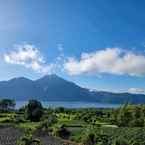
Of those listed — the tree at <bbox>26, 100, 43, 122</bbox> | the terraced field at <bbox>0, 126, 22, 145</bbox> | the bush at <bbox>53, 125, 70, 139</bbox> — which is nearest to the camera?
the terraced field at <bbox>0, 126, 22, 145</bbox>

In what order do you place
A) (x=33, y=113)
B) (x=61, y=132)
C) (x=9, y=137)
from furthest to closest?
(x=33, y=113)
(x=61, y=132)
(x=9, y=137)

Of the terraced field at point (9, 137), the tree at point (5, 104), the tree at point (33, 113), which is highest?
the tree at point (5, 104)

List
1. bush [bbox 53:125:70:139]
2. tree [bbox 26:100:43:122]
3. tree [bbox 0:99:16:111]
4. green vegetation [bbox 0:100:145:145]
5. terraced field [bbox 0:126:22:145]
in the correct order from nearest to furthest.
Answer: terraced field [bbox 0:126:22:145]
green vegetation [bbox 0:100:145:145]
bush [bbox 53:125:70:139]
tree [bbox 26:100:43:122]
tree [bbox 0:99:16:111]

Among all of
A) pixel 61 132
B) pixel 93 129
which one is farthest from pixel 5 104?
pixel 93 129

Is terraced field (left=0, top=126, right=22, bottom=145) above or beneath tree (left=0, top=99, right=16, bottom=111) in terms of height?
beneath

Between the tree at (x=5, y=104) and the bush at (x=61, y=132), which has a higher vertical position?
the tree at (x=5, y=104)

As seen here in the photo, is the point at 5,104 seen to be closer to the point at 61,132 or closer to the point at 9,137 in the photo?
the point at 61,132

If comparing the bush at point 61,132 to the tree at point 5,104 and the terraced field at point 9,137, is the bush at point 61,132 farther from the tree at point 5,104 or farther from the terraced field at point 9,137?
the tree at point 5,104

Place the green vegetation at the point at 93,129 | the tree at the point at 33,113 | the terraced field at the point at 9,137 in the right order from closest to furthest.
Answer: the terraced field at the point at 9,137
the green vegetation at the point at 93,129
the tree at the point at 33,113

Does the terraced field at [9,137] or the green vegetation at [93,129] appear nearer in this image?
the terraced field at [9,137]

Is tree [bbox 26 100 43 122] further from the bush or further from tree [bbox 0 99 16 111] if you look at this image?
tree [bbox 0 99 16 111]

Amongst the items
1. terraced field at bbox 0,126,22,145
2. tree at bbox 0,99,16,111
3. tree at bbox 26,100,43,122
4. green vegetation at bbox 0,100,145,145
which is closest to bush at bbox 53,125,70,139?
green vegetation at bbox 0,100,145,145

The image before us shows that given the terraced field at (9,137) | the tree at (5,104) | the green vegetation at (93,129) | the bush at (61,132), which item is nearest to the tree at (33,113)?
the green vegetation at (93,129)

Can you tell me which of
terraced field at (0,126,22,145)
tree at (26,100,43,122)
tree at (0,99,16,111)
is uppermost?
tree at (0,99,16,111)
